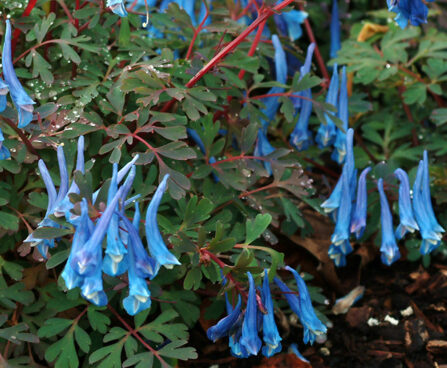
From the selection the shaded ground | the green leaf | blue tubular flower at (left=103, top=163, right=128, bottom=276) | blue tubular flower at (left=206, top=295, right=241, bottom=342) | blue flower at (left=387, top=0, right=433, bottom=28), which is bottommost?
the shaded ground

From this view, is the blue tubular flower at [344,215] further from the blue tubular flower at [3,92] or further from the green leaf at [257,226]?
the blue tubular flower at [3,92]

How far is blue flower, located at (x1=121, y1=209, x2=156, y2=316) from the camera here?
1537mm

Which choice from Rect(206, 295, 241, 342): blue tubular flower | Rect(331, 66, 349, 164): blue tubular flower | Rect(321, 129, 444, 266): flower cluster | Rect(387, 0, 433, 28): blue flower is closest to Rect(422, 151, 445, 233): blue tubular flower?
Rect(321, 129, 444, 266): flower cluster

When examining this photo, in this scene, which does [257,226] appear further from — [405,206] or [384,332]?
[384,332]

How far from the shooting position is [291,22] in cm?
312

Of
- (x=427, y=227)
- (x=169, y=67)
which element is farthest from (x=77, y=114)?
(x=427, y=227)

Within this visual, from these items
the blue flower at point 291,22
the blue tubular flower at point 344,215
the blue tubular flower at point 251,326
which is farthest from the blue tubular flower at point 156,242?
the blue flower at point 291,22

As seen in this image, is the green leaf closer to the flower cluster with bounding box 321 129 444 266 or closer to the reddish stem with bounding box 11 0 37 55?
A: the flower cluster with bounding box 321 129 444 266

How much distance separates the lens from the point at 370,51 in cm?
285

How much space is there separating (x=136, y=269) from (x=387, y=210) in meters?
1.08

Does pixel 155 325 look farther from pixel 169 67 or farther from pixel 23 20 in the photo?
pixel 23 20

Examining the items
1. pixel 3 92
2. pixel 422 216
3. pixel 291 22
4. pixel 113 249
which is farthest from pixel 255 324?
pixel 291 22

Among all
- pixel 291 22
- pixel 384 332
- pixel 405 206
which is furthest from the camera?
pixel 291 22

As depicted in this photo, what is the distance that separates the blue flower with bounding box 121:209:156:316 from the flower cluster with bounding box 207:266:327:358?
0.33m
